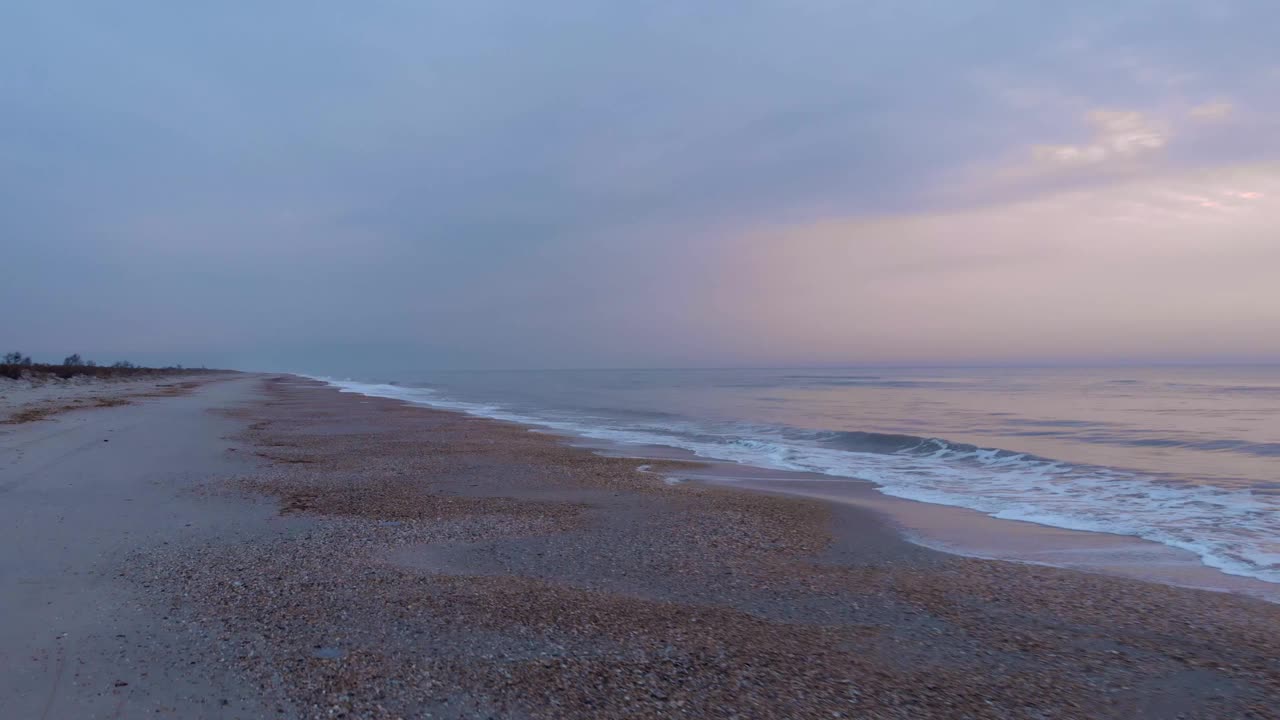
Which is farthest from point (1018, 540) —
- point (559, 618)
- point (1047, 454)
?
point (1047, 454)

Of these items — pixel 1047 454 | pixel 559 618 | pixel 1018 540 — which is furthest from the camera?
pixel 1047 454

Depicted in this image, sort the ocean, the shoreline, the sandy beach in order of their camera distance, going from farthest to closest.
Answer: the ocean → the shoreline → the sandy beach

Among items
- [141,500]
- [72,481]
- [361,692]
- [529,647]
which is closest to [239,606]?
[361,692]

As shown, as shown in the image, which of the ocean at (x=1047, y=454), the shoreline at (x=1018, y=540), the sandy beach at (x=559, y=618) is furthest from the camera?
the ocean at (x=1047, y=454)

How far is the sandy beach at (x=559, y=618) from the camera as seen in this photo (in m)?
4.41

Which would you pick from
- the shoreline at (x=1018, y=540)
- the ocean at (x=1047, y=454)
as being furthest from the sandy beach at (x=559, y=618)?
the ocean at (x=1047, y=454)

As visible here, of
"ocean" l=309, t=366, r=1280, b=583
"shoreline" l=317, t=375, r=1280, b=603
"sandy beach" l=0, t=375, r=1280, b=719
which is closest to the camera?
"sandy beach" l=0, t=375, r=1280, b=719

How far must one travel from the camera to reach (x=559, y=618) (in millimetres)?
5789

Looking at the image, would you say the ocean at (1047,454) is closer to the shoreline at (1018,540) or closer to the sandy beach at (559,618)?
the shoreline at (1018,540)

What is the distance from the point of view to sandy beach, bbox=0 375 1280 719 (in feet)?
14.5

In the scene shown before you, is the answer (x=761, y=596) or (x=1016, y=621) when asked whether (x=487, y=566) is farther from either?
(x=1016, y=621)

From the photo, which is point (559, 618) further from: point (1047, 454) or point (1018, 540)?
point (1047, 454)

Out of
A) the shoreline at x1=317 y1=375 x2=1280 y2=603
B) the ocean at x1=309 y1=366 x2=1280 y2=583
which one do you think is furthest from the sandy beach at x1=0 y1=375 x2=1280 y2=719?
the ocean at x1=309 y1=366 x2=1280 y2=583

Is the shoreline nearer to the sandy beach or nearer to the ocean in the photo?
the ocean
